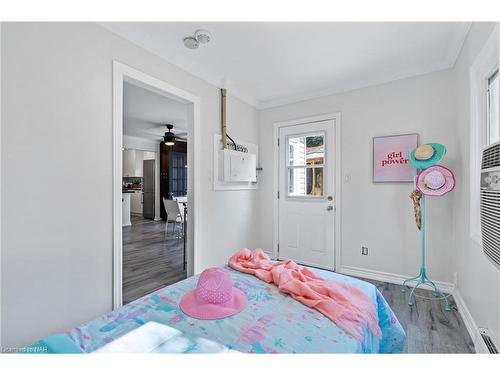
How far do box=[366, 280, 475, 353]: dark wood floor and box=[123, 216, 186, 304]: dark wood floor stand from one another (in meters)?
2.44

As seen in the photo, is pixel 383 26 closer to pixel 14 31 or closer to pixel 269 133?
pixel 269 133

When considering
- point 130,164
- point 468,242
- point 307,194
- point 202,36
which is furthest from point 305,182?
point 130,164

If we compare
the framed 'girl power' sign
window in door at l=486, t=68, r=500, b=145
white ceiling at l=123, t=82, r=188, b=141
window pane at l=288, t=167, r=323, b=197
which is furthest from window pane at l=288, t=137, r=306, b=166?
window in door at l=486, t=68, r=500, b=145

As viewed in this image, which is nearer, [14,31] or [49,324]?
[14,31]

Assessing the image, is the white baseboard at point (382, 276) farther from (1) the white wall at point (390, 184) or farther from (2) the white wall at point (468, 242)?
(2) the white wall at point (468, 242)

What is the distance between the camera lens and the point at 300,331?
1113 mm

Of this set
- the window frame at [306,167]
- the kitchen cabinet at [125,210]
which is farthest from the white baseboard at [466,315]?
the kitchen cabinet at [125,210]

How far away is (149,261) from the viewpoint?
3.82 meters

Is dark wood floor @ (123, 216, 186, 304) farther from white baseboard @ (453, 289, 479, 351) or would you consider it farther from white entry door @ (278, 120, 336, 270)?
white baseboard @ (453, 289, 479, 351)

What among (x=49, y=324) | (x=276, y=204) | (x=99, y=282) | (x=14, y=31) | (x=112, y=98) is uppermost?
(x=14, y=31)

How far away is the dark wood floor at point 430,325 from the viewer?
5.86 feet
